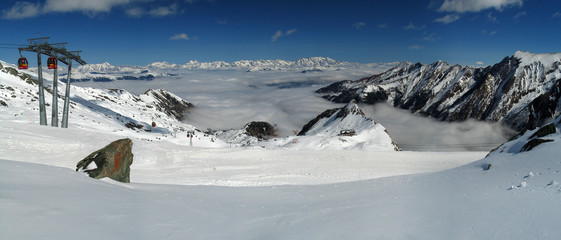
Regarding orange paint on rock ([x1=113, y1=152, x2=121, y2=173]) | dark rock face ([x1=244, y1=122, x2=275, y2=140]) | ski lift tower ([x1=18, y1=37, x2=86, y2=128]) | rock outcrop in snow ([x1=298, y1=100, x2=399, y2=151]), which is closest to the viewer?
orange paint on rock ([x1=113, y1=152, x2=121, y2=173])

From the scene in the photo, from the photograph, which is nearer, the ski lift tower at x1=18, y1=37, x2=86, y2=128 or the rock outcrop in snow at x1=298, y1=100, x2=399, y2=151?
the ski lift tower at x1=18, y1=37, x2=86, y2=128

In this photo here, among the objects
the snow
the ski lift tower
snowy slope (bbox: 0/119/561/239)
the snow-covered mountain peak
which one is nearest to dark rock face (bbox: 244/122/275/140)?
the snow-covered mountain peak

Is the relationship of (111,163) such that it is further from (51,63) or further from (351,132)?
(351,132)

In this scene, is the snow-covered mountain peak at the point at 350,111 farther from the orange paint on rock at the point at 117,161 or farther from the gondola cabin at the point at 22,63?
the orange paint on rock at the point at 117,161

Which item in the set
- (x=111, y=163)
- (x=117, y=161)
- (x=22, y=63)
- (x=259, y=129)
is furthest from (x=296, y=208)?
(x=259, y=129)

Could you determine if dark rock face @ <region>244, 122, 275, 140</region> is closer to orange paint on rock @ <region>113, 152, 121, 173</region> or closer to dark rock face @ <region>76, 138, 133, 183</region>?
dark rock face @ <region>76, 138, 133, 183</region>

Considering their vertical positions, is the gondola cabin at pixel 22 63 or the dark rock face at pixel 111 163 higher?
the gondola cabin at pixel 22 63

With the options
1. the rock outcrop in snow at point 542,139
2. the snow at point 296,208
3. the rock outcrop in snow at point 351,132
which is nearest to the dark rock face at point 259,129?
the rock outcrop in snow at point 351,132

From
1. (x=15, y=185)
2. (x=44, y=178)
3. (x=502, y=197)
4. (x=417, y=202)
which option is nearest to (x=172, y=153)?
(x=44, y=178)
